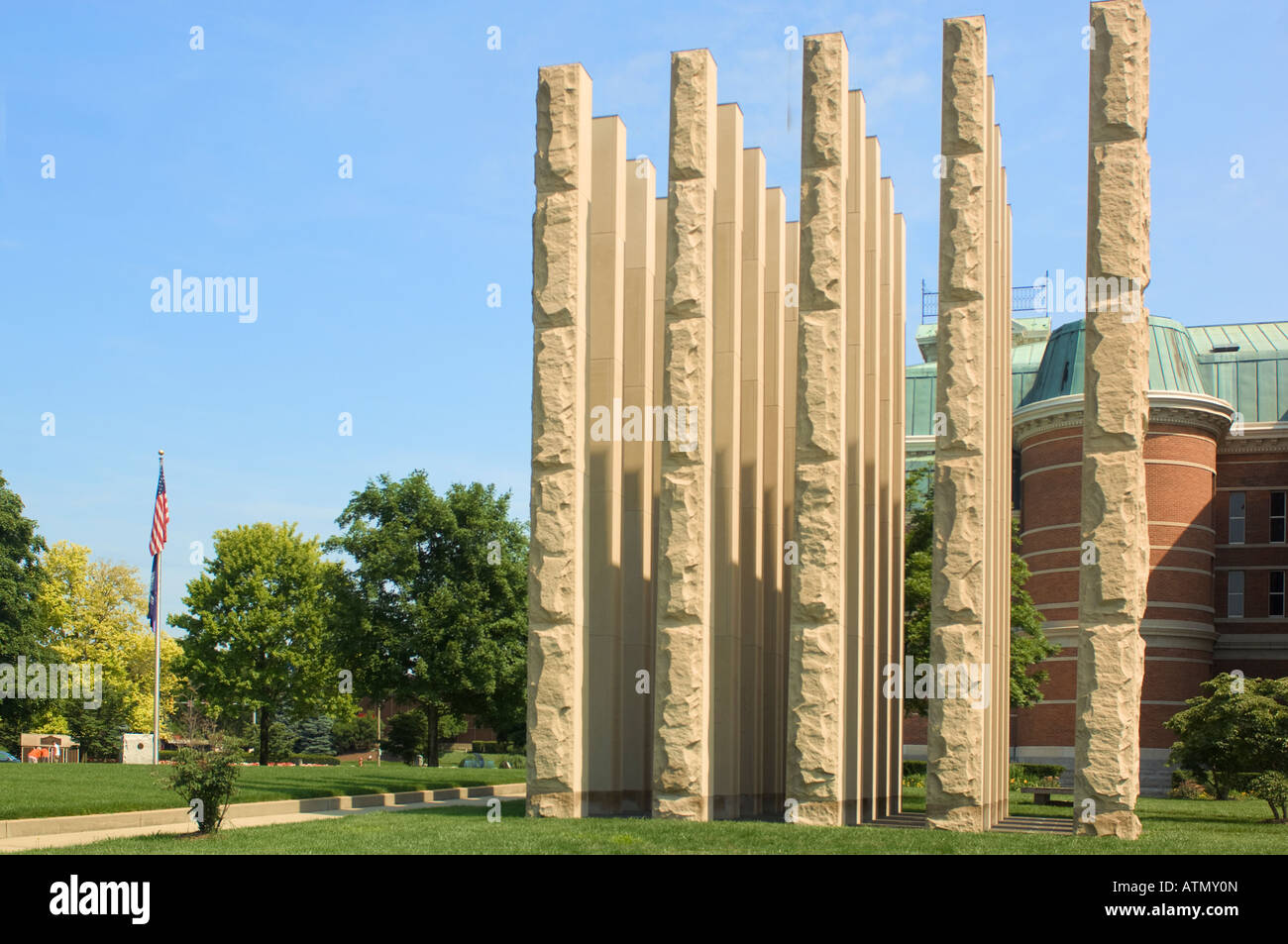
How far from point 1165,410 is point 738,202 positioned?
118 feet

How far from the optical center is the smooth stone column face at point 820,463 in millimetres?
20938

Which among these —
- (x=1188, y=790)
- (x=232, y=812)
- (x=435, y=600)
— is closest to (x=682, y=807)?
(x=232, y=812)

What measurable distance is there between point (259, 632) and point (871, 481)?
126ft

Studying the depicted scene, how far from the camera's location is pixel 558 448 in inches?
854

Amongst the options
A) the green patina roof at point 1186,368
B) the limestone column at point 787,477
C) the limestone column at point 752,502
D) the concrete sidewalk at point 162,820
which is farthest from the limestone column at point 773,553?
the green patina roof at point 1186,368

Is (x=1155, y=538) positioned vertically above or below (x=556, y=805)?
above

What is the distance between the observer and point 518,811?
78.5 ft

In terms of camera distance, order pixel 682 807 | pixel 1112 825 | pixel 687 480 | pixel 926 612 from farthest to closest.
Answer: pixel 926 612 < pixel 687 480 < pixel 682 807 < pixel 1112 825

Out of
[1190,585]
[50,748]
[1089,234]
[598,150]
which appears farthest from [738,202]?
[50,748]

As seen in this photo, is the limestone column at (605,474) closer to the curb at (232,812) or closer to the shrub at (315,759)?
the curb at (232,812)

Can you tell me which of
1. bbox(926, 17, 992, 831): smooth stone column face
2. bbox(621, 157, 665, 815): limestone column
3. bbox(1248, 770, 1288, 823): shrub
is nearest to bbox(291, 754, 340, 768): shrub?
bbox(621, 157, 665, 815): limestone column

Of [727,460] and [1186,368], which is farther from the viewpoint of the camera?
[1186,368]

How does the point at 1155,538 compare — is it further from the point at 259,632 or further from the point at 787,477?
the point at 259,632
